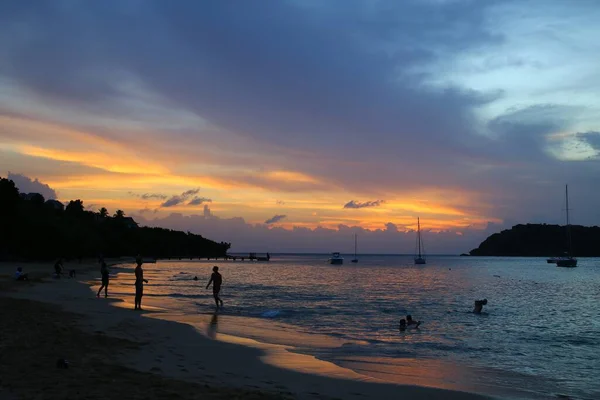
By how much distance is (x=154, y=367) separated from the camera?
37.4 feet

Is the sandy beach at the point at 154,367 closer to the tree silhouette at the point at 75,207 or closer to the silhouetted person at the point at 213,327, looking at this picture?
the silhouetted person at the point at 213,327

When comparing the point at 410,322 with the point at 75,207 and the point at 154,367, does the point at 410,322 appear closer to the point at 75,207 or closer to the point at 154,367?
the point at 154,367

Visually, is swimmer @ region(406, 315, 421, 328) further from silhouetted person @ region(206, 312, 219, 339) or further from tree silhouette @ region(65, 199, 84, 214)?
tree silhouette @ region(65, 199, 84, 214)

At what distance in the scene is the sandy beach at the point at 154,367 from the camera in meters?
8.91

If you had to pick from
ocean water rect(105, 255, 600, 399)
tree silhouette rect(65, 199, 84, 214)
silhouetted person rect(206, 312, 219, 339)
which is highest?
tree silhouette rect(65, 199, 84, 214)

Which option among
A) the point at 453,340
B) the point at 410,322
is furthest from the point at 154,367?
the point at 410,322

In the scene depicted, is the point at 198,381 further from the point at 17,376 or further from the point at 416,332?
the point at 416,332

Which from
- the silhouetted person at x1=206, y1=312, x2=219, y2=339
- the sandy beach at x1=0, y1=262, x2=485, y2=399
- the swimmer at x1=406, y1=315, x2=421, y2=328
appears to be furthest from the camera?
the swimmer at x1=406, y1=315, x2=421, y2=328

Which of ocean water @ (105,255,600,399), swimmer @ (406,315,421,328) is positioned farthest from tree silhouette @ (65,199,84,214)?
swimmer @ (406,315,421,328)

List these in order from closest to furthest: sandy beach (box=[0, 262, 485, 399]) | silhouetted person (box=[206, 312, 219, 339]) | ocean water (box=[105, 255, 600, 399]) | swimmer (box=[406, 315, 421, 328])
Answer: sandy beach (box=[0, 262, 485, 399]) → ocean water (box=[105, 255, 600, 399]) → silhouetted person (box=[206, 312, 219, 339]) → swimmer (box=[406, 315, 421, 328])

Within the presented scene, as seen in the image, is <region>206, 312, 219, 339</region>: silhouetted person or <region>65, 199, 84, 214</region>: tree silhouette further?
<region>65, 199, 84, 214</region>: tree silhouette

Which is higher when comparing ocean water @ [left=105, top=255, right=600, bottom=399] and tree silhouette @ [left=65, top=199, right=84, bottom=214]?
tree silhouette @ [left=65, top=199, right=84, bottom=214]

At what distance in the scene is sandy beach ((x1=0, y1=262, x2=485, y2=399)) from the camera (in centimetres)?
891

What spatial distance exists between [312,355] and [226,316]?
1047 cm
